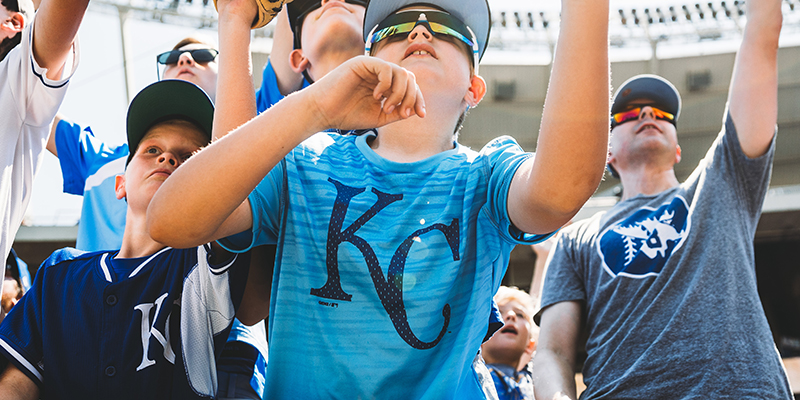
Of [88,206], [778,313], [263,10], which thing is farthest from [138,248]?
[778,313]

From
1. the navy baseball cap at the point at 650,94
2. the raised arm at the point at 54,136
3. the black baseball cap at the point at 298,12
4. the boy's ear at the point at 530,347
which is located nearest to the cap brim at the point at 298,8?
the black baseball cap at the point at 298,12

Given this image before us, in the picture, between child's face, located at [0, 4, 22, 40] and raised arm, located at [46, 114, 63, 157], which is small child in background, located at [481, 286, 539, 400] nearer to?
raised arm, located at [46, 114, 63, 157]

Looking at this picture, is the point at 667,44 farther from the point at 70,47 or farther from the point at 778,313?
the point at 70,47

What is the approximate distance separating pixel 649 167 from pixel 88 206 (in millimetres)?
2699

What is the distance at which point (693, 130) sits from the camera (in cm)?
2203

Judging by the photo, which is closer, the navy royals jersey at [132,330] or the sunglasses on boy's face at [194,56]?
the navy royals jersey at [132,330]

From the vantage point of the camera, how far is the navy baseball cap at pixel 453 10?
166 centimetres

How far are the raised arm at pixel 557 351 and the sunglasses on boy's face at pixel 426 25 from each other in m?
1.38

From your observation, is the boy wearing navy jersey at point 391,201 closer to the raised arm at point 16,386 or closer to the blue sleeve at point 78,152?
the raised arm at point 16,386

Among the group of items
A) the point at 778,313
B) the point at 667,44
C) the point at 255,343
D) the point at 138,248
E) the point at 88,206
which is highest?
the point at 667,44

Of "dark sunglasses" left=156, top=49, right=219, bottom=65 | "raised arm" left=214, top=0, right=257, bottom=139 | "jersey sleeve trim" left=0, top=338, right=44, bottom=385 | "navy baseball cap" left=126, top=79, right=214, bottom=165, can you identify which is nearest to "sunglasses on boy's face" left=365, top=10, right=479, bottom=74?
"raised arm" left=214, top=0, right=257, bottom=139

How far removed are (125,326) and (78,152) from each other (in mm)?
1781

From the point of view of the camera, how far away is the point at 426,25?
156 centimetres

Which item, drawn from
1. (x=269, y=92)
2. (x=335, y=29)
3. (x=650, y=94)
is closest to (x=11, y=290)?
(x=269, y=92)
